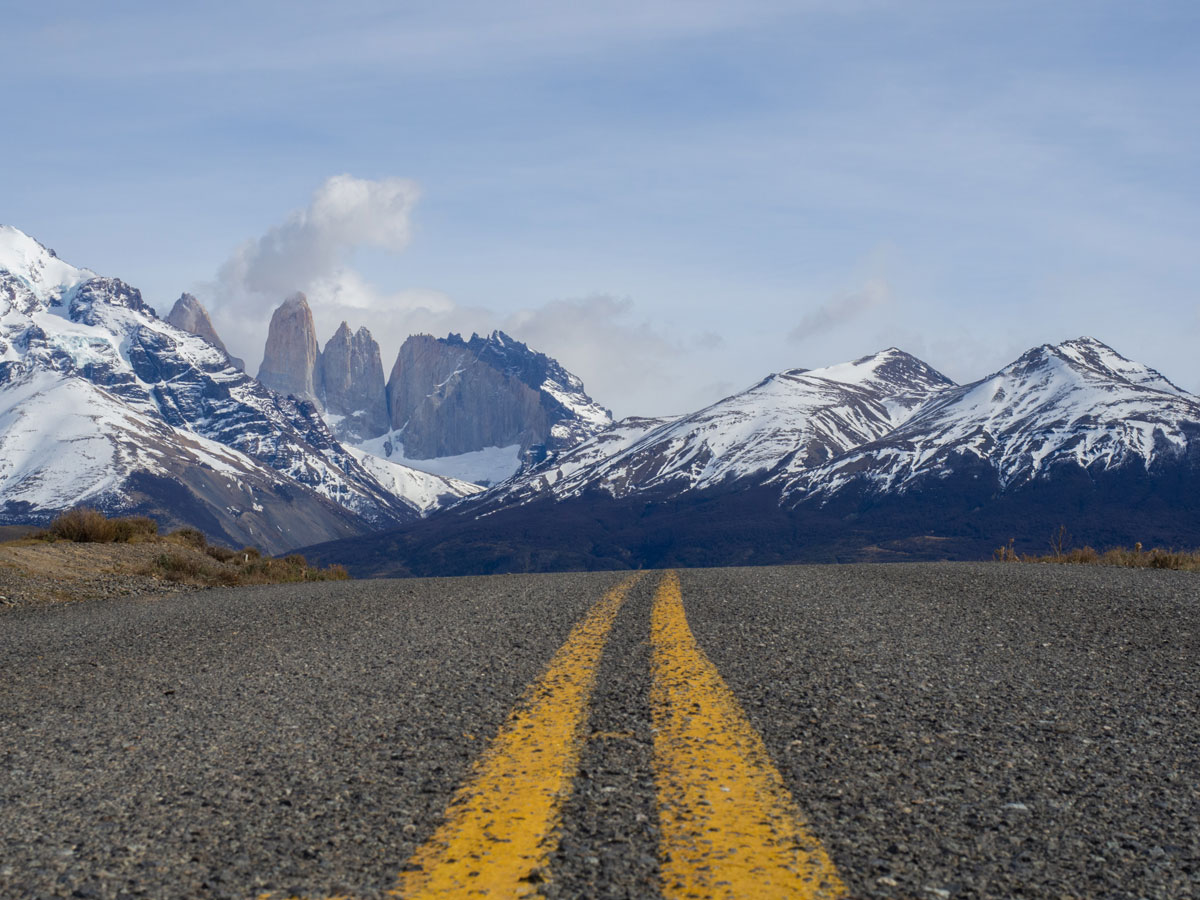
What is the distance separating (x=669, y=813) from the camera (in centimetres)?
371

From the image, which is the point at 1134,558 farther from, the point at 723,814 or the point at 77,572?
the point at 77,572

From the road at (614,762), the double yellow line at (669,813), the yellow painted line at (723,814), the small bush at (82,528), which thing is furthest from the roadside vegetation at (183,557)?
the yellow painted line at (723,814)

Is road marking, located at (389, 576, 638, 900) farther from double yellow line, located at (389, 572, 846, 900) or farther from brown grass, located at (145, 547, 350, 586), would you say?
brown grass, located at (145, 547, 350, 586)

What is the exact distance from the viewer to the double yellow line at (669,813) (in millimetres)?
3145

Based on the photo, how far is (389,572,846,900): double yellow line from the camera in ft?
10.3

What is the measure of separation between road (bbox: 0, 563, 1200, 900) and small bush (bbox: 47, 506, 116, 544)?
41.9ft

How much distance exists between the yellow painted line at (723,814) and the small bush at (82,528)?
18247mm

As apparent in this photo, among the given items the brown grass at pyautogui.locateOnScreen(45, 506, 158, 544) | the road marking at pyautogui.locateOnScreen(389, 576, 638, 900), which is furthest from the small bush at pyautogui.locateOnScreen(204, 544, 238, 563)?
the road marking at pyautogui.locateOnScreen(389, 576, 638, 900)

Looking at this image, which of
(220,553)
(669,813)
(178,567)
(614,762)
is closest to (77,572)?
(178,567)

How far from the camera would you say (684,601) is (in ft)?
36.7

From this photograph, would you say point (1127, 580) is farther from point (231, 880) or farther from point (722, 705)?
point (231, 880)

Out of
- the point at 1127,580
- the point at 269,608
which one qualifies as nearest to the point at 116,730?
the point at 269,608

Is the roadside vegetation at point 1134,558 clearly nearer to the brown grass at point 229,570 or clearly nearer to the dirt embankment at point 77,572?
the brown grass at point 229,570

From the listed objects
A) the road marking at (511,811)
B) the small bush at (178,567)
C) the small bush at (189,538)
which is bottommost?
the road marking at (511,811)
